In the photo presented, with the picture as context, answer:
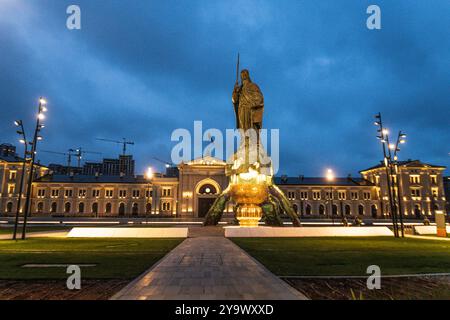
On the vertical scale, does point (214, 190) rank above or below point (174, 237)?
above

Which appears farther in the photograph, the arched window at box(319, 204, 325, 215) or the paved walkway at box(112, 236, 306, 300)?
the arched window at box(319, 204, 325, 215)

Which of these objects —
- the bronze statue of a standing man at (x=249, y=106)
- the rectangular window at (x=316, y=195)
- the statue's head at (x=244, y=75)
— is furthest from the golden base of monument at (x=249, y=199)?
the rectangular window at (x=316, y=195)

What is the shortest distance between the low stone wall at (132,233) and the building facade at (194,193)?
45269 millimetres

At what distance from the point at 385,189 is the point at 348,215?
1172 centimetres

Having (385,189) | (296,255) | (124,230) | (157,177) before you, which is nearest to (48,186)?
(157,177)

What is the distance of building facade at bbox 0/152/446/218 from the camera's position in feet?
226

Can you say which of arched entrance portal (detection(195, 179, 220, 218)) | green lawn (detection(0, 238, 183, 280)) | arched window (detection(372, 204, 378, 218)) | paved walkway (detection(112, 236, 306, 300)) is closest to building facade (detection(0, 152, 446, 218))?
arched entrance portal (detection(195, 179, 220, 218))

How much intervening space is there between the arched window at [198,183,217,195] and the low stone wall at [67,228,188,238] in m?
48.5

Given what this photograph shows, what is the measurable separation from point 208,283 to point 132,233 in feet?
48.1

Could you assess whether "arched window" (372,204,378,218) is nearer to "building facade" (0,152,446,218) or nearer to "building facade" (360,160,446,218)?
"building facade" (0,152,446,218)

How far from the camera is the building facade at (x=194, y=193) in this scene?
68875 mm

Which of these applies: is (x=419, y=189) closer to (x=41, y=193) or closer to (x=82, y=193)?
(x=82, y=193)

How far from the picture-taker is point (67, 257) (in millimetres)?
10836
